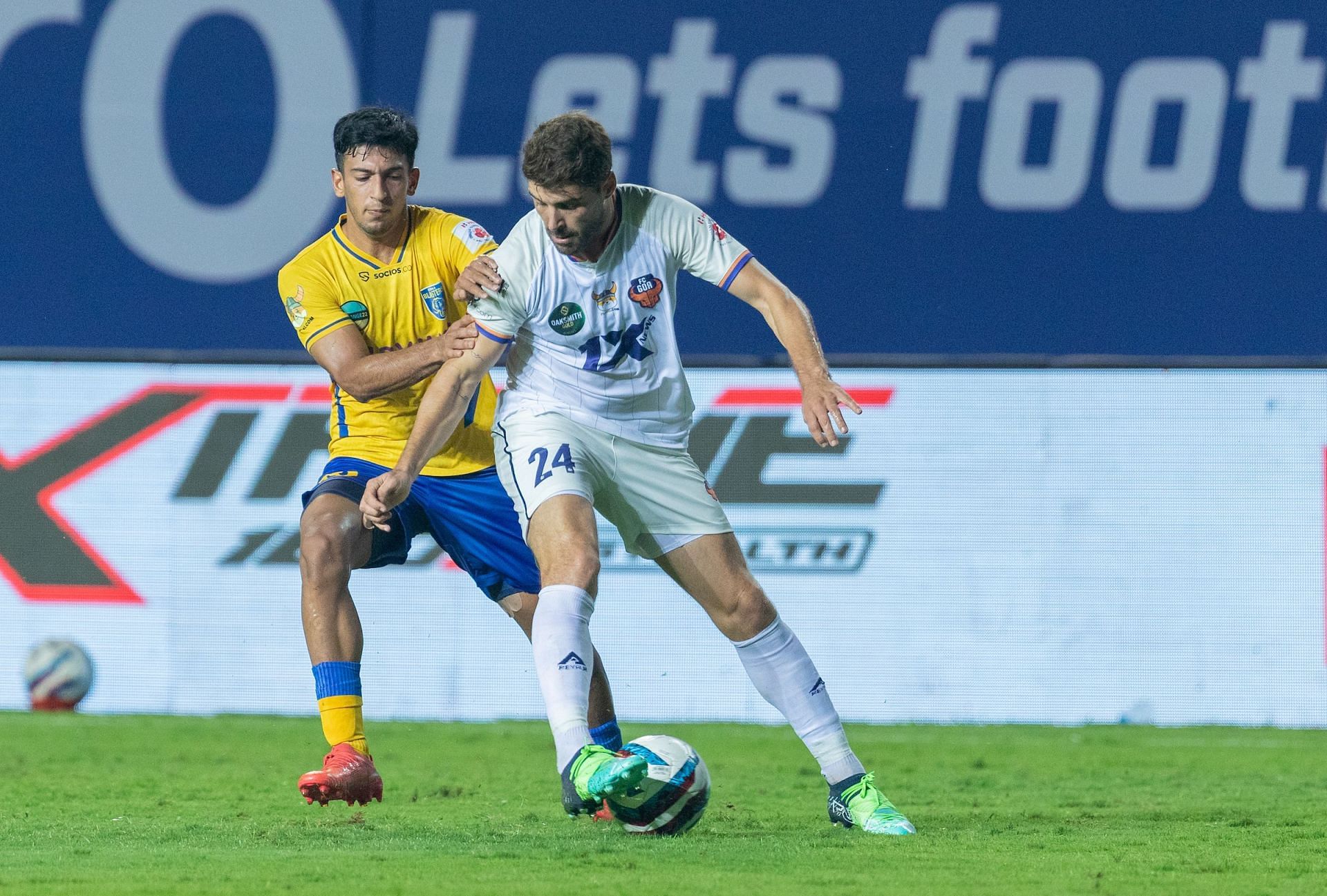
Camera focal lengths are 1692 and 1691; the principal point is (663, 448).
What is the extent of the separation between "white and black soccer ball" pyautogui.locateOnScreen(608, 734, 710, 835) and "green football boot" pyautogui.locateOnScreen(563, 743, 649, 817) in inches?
5.6

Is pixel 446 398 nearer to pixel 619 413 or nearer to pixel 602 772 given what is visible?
pixel 619 413

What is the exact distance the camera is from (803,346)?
450cm

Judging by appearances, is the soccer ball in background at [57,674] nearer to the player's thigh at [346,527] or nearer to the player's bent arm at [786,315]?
the player's thigh at [346,527]

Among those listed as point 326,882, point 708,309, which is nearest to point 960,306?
point 708,309

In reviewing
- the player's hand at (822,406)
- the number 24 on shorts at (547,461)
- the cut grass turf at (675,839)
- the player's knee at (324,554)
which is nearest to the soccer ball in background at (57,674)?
the cut grass turf at (675,839)

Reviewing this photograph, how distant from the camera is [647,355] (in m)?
4.72

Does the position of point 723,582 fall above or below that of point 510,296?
below

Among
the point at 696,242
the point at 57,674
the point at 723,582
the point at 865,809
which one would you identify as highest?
the point at 696,242

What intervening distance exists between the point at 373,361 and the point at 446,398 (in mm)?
591

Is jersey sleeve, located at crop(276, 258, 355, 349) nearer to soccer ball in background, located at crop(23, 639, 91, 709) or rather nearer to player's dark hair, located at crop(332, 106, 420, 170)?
player's dark hair, located at crop(332, 106, 420, 170)

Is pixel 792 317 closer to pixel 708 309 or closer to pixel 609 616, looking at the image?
pixel 609 616

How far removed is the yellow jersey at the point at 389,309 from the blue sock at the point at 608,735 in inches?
35.4

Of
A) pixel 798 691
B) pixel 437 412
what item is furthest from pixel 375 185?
pixel 798 691

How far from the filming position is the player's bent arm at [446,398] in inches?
181
